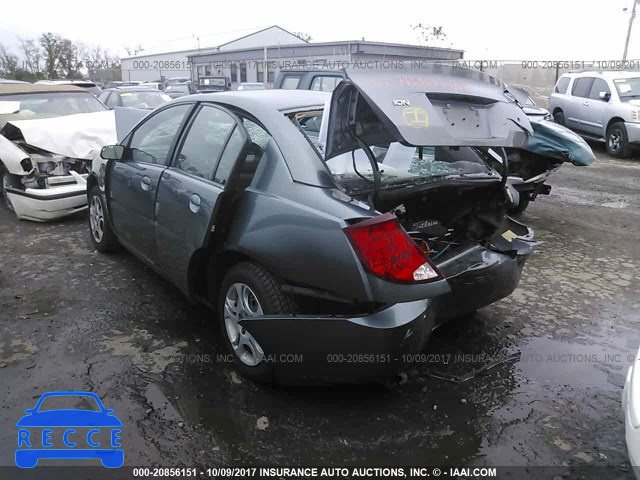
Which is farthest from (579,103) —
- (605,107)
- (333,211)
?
(333,211)

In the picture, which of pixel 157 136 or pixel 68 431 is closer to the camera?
pixel 68 431

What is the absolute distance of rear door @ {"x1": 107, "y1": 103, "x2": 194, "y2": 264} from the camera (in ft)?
12.4

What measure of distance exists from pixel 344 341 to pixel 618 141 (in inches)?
442

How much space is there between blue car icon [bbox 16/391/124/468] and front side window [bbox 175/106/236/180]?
145 centimetres

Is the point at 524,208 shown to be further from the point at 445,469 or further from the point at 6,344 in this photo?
the point at 6,344

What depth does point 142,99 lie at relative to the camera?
11.8 m

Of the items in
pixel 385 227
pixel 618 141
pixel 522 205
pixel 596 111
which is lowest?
pixel 522 205

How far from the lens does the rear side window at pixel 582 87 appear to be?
1268 cm

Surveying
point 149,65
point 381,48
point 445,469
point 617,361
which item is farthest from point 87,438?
point 149,65

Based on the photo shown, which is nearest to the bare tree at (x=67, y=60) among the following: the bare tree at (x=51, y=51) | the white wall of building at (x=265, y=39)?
the bare tree at (x=51, y=51)

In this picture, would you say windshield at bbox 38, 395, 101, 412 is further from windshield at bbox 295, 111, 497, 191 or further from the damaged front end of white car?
the damaged front end of white car

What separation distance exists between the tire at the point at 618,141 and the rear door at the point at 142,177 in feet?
34.1

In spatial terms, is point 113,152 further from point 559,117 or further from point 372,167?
point 559,117

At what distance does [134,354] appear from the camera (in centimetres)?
337
